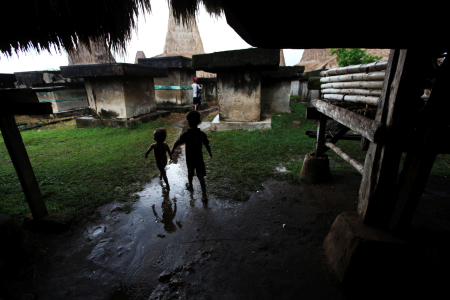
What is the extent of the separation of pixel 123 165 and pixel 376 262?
12.7 ft

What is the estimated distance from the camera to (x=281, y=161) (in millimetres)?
4055

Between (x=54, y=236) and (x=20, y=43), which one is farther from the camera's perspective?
(x=20, y=43)

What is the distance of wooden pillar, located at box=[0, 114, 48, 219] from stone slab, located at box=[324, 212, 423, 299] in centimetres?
290

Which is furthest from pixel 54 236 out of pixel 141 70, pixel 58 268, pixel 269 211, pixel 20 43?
pixel 141 70

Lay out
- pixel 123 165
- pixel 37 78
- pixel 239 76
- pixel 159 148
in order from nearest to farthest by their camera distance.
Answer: pixel 159 148
pixel 123 165
pixel 239 76
pixel 37 78

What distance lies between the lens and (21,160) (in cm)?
204

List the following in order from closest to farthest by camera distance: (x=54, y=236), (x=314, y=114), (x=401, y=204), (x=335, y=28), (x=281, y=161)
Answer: (x=335, y=28) < (x=401, y=204) < (x=54, y=236) < (x=314, y=114) < (x=281, y=161)

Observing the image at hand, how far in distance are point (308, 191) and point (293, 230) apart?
3.00ft

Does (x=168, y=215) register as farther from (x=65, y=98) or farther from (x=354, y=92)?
(x=65, y=98)

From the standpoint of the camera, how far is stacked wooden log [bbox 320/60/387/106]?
1.79 m

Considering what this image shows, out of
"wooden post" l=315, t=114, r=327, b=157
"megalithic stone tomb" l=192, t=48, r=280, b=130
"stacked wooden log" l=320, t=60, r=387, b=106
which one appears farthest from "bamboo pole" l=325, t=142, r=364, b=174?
"megalithic stone tomb" l=192, t=48, r=280, b=130

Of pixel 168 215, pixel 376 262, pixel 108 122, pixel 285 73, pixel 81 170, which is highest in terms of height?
pixel 285 73

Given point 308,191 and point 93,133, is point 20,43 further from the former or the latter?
point 308,191

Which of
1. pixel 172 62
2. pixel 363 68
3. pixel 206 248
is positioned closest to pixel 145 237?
pixel 206 248
